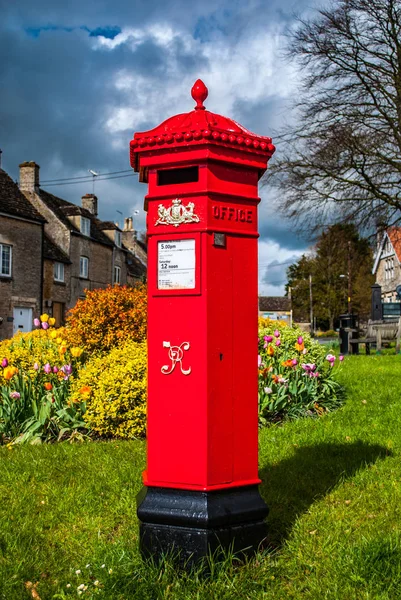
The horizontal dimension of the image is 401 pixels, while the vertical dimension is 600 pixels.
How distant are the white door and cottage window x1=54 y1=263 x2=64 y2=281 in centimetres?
374

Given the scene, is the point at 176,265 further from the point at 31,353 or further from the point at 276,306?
the point at 276,306

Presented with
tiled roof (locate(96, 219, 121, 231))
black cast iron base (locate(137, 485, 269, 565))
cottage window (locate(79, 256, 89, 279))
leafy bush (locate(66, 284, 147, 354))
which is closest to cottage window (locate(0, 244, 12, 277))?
cottage window (locate(79, 256, 89, 279))

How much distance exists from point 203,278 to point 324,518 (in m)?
1.85

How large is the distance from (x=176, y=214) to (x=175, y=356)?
0.78m

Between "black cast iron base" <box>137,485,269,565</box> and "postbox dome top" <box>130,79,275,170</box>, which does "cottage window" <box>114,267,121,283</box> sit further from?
"black cast iron base" <box>137,485,269,565</box>

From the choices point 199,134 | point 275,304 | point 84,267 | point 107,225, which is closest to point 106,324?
point 199,134

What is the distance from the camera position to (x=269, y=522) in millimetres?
3760

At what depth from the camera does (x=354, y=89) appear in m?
20.2

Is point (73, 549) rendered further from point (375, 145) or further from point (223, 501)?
point (375, 145)

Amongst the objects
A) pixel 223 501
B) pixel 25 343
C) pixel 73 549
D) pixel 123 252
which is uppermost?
pixel 123 252

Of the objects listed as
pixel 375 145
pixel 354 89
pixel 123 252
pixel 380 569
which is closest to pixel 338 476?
pixel 380 569

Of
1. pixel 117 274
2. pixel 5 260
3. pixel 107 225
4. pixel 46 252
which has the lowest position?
pixel 5 260

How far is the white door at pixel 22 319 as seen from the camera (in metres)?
31.0

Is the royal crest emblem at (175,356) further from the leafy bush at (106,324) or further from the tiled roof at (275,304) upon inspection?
the tiled roof at (275,304)
